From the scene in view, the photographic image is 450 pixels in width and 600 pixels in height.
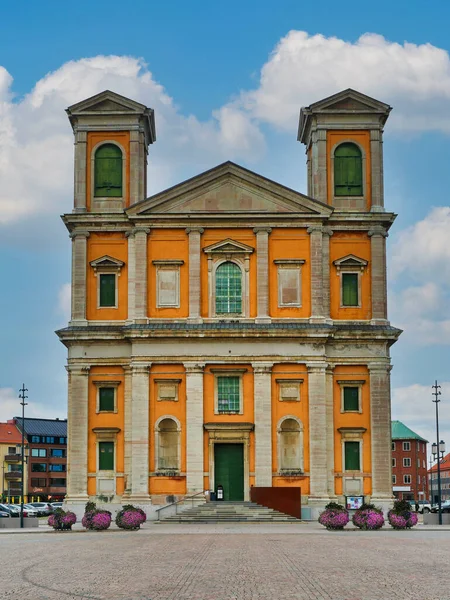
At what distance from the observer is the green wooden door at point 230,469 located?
62.0 metres

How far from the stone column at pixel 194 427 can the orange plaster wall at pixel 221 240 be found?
3407mm

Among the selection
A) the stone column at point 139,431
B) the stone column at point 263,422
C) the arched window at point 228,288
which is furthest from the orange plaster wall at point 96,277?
the stone column at point 263,422

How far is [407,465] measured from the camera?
155750mm

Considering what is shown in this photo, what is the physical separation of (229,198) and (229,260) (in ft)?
11.5

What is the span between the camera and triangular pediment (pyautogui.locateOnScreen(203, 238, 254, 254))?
6338 cm

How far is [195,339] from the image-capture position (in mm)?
62375

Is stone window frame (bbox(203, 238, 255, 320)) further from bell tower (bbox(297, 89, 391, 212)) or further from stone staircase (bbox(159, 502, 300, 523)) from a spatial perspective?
stone staircase (bbox(159, 502, 300, 523))

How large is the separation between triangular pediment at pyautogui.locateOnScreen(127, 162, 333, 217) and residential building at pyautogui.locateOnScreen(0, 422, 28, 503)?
283ft

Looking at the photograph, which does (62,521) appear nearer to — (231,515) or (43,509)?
(231,515)

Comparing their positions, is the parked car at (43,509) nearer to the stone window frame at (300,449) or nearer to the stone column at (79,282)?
the stone column at (79,282)

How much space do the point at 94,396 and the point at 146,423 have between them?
3566 mm

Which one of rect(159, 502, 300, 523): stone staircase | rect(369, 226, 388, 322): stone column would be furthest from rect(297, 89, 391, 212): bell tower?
rect(159, 502, 300, 523): stone staircase

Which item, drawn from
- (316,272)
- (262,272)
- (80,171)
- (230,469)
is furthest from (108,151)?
(230,469)

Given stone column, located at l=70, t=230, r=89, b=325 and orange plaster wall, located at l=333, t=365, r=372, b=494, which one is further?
stone column, located at l=70, t=230, r=89, b=325
